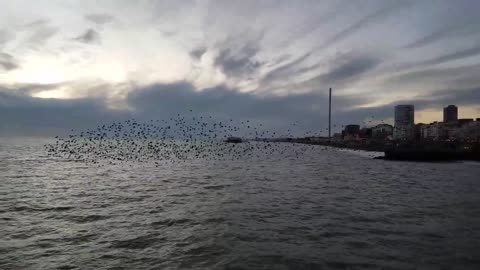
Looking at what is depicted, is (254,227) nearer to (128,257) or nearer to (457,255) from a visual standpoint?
(128,257)

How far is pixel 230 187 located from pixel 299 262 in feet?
72.5

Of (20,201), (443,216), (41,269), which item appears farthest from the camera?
(20,201)

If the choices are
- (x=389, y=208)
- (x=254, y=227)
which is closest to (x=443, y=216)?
(x=389, y=208)

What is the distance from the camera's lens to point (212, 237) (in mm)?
16781

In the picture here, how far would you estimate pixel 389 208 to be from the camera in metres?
24.7

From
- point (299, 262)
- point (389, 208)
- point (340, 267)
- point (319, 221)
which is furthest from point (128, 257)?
point (389, 208)

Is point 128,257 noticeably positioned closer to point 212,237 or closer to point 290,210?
point 212,237

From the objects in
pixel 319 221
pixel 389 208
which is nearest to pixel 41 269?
pixel 319 221

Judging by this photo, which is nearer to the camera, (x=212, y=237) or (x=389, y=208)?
(x=212, y=237)

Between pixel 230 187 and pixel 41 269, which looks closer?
pixel 41 269

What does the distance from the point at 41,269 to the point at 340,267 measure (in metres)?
9.78

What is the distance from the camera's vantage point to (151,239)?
16.4 m

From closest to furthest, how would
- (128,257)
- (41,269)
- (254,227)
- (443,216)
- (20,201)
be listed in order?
(41,269) < (128,257) < (254,227) < (443,216) < (20,201)

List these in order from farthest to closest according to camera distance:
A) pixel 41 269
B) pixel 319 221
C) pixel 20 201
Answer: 1. pixel 20 201
2. pixel 319 221
3. pixel 41 269
